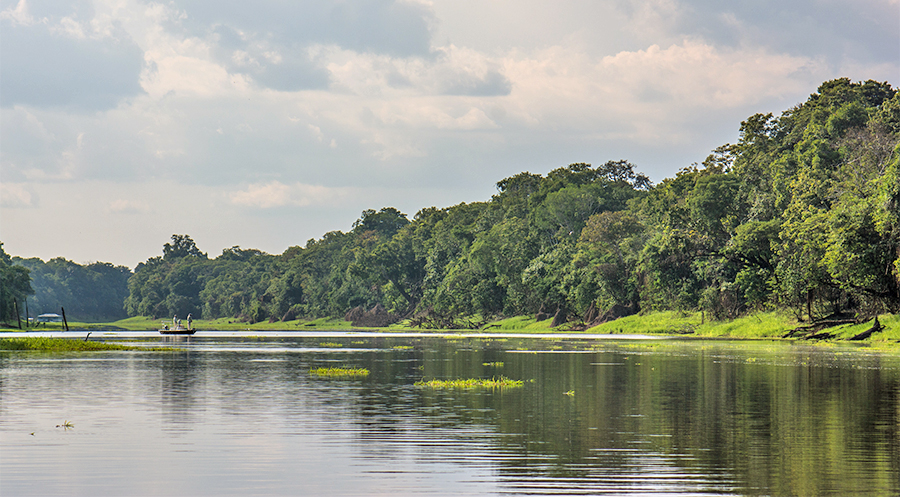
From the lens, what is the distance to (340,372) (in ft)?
115

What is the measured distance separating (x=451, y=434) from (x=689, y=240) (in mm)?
71190

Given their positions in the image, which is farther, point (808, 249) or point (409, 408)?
point (808, 249)

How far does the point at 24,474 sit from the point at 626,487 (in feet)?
28.4

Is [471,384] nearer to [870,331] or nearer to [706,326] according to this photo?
[870,331]

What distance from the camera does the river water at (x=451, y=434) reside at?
13383 mm

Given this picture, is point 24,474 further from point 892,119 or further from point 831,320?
point 892,119

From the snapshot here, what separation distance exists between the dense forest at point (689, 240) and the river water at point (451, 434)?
29968mm

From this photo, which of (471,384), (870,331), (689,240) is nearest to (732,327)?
(689,240)

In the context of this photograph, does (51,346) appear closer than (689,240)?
Yes

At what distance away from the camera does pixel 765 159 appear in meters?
89.9

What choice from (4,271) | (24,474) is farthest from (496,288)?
(24,474)

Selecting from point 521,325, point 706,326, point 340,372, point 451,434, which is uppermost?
point 451,434

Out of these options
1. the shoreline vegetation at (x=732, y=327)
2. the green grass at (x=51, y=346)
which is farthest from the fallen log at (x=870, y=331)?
the green grass at (x=51, y=346)

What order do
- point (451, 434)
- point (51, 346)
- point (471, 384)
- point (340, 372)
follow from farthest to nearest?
point (51, 346)
point (340, 372)
point (471, 384)
point (451, 434)
